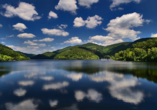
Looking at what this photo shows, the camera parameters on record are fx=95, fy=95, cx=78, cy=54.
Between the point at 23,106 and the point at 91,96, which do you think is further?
the point at 91,96

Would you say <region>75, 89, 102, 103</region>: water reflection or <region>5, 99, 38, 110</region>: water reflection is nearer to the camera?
<region>5, 99, 38, 110</region>: water reflection

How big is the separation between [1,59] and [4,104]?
720 feet

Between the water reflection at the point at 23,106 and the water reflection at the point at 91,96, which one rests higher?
the water reflection at the point at 23,106

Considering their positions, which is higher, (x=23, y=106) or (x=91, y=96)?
(x=23, y=106)

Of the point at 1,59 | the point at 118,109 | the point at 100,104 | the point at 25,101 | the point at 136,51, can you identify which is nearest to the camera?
the point at 118,109

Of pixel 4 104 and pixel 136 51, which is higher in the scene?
pixel 136 51

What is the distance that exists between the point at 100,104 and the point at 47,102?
707 centimetres

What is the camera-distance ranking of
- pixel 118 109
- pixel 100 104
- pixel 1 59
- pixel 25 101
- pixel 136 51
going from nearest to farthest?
pixel 118 109 < pixel 100 104 < pixel 25 101 < pixel 136 51 < pixel 1 59

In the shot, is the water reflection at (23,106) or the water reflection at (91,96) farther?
the water reflection at (91,96)

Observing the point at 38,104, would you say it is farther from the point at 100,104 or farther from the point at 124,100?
the point at 124,100

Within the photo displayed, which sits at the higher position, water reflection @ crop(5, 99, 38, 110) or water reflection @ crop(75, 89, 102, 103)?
water reflection @ crop(5, 99, 38, 110)

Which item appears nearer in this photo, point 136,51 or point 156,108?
point 156,108

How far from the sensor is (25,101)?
13.4 metres

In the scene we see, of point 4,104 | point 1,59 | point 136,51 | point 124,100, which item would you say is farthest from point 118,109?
point 1,59
